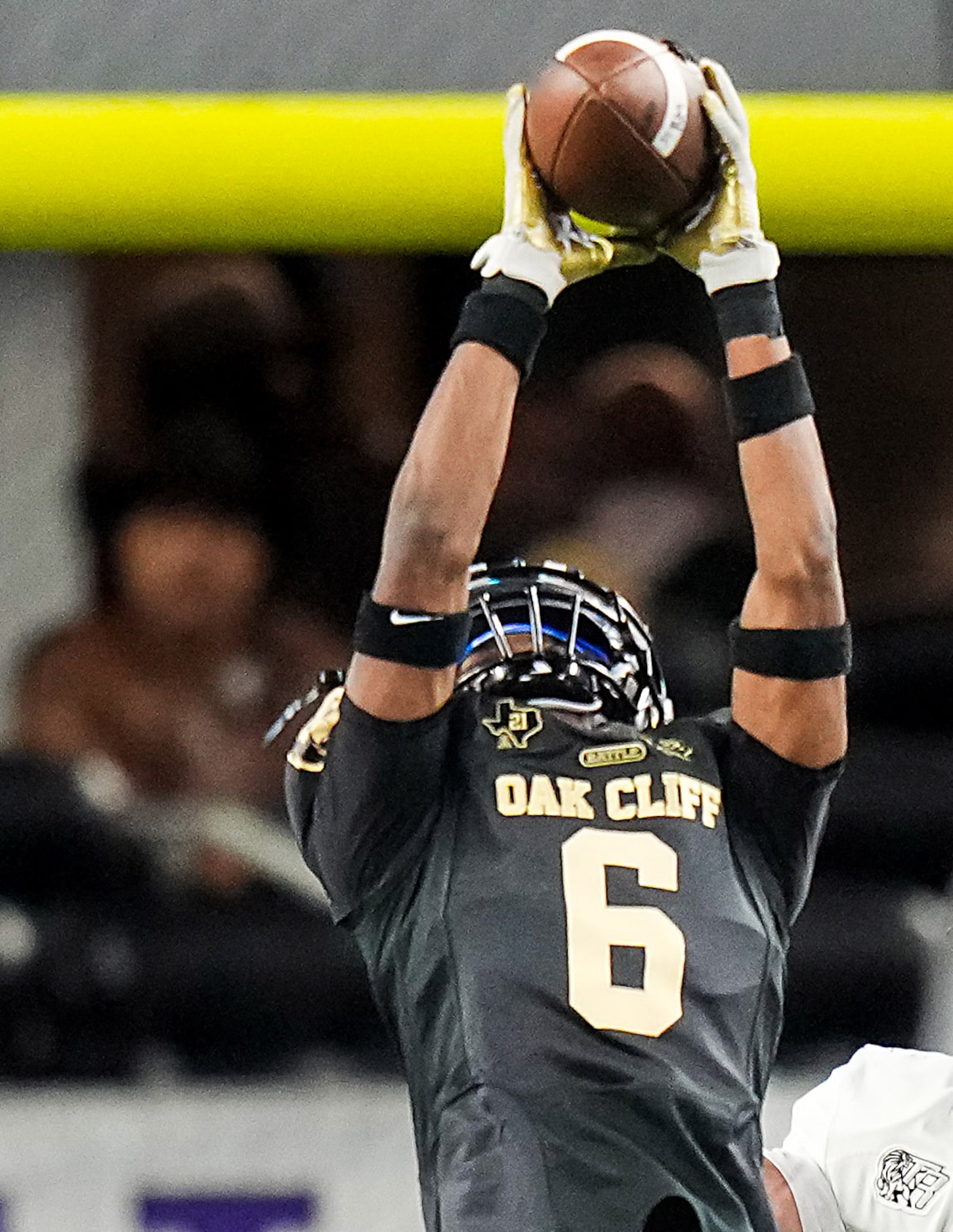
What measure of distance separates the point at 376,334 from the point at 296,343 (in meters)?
0.11

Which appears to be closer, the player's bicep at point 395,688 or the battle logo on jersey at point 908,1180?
the player's bicep at point 395,688

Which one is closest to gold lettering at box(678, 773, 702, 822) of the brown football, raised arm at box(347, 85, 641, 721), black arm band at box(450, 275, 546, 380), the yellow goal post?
raised arm at box(347, 85, 641, 721)

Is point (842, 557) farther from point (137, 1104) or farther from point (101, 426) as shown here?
point (137, 1104)

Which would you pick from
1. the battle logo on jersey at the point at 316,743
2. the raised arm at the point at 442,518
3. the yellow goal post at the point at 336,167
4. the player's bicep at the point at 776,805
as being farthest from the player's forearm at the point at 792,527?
the yellow goal post at the point at 336,167

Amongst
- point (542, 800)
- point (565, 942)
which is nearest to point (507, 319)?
point (542, 800)

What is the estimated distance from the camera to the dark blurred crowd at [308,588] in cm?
224

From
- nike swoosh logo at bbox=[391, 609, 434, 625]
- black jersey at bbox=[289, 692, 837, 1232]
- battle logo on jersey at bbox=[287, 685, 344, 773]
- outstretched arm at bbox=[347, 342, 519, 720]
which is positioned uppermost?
outstretched arm at bbox=[347, 342, 519, 720]

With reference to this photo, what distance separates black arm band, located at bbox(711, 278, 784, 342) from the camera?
1.47m

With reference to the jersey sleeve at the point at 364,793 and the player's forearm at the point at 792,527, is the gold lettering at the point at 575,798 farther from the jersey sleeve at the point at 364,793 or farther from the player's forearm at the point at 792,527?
the player's forearm at the point at 792,527

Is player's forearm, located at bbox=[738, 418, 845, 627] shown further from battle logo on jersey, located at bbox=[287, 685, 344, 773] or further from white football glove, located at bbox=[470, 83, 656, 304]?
battle logo on jersey, located at bbox=[287, 685, 344, 773]

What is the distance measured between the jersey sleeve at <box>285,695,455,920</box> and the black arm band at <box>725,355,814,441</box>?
0.36 meters

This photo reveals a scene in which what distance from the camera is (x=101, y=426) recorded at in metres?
2.32

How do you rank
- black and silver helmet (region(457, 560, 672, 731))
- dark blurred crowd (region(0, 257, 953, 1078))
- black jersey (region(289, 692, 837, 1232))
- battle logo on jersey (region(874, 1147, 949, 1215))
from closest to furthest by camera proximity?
1. black jersey (region(289, 692, 837, 1232))
2. black and silver helmet (region(457, 560, 672, 731))
3. battle logo on jersey (region(874, 1147, 949, 1215))
4. dark blurred crowd (region(0, 257, 953, 1078))

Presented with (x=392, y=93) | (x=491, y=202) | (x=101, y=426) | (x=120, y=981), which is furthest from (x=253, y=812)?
(x=392, y=93)
